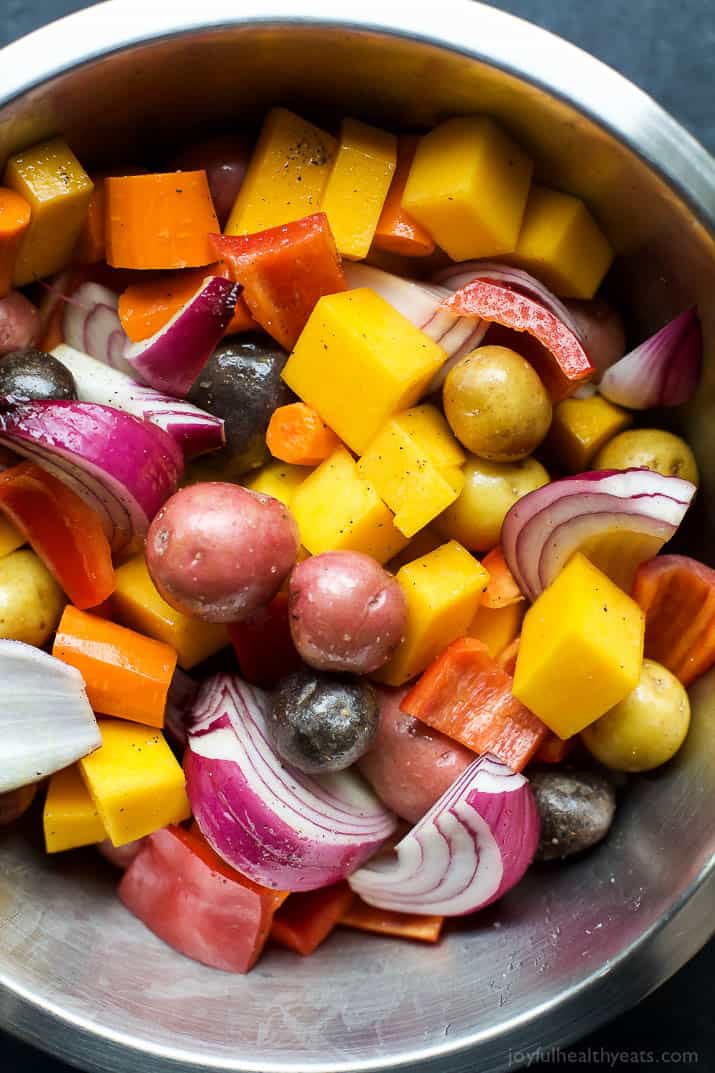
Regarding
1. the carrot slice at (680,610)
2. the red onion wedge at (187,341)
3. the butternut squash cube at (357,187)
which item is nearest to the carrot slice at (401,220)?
the butternut squash cube at (357,187)

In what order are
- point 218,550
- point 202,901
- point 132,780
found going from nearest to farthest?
point 218,550
point 132,780
point 202,901

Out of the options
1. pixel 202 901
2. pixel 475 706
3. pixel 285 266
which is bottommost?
pixel 202 901

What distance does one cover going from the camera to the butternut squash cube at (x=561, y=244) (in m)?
1.40

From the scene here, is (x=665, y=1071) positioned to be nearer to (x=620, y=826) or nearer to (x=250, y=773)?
(x=620, y=826)

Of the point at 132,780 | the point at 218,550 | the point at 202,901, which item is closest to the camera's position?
the point at 218,550

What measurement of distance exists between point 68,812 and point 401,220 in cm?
97

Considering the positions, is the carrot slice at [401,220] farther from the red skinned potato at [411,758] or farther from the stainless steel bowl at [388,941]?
the red skinned potato at [411,758]

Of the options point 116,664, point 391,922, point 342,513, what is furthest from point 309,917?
point 342,513

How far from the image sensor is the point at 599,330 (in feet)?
4.90

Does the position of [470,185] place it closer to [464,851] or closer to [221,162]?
[221,162]

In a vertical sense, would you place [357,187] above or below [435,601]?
above

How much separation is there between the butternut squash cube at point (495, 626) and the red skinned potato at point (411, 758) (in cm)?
14

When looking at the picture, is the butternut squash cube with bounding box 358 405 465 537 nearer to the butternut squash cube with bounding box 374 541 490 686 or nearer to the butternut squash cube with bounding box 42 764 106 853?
the butternut squash cube with bounding box 374 541 490 686

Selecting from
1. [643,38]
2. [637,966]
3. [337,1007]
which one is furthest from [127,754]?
[643,38]
